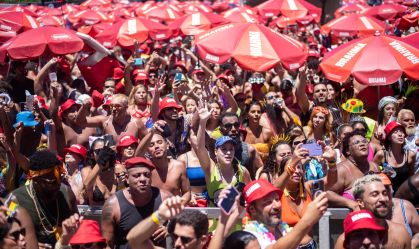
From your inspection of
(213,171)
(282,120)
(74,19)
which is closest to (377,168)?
(213,171)

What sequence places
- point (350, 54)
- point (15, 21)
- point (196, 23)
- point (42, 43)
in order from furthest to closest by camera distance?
point (196, 23), point (15, 21), point (42, 43), point (350, 54)

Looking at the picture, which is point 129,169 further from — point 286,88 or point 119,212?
point 286,88

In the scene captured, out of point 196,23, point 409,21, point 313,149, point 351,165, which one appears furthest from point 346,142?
point 196,23

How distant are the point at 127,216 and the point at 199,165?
→ 1961 millimetres

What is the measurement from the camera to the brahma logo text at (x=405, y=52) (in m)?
9.75

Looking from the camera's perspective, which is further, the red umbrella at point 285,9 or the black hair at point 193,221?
the red umbrella at point 285,9

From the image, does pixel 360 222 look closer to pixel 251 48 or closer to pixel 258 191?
pixel 258 191

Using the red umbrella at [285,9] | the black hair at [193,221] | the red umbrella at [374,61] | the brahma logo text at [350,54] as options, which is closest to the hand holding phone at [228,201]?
the black hair at [193,221]

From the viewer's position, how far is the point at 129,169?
20.3 feet

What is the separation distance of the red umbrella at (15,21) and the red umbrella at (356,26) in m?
6.90

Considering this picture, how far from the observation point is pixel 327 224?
6.47 meters

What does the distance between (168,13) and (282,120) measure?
12.2 meters

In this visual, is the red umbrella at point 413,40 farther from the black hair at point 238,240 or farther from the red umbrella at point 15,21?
the red umbrella at point 15,21

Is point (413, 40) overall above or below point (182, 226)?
below
